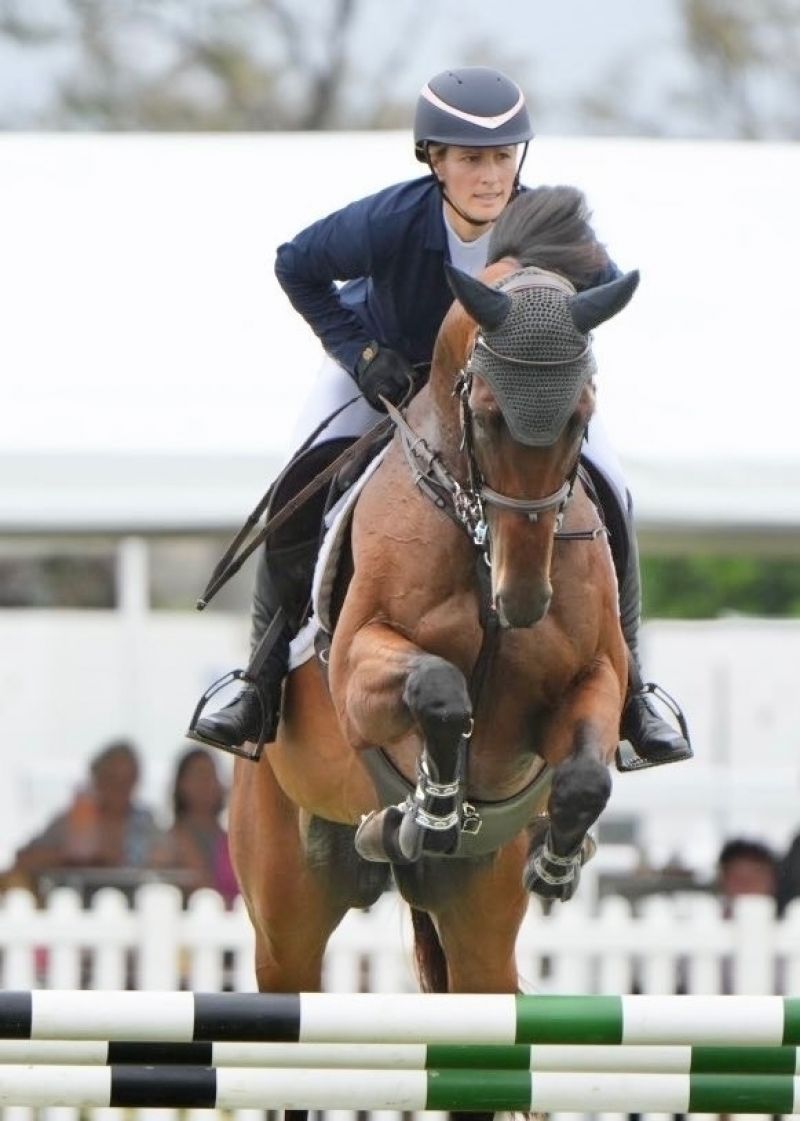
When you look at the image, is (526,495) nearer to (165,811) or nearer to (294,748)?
(294,748)

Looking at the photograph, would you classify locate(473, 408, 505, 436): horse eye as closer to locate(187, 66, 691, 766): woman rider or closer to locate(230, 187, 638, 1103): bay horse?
locate(230, 187, 638, 1103): bay horse

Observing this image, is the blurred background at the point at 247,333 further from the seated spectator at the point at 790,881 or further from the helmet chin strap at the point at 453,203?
the helmet chin strap at the point at 453,203

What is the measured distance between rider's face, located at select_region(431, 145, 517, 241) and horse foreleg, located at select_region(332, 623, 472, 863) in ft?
3.22

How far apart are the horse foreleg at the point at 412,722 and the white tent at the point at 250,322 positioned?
3.42 meters

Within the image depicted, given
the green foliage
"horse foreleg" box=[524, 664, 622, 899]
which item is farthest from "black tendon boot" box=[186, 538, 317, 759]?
the green foliage

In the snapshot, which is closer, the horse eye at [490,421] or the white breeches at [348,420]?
the horse eye at [490,421]

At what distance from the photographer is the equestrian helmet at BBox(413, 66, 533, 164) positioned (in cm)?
504

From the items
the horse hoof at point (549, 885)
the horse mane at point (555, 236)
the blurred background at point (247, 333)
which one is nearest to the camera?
the horse mane at point (555, 236)

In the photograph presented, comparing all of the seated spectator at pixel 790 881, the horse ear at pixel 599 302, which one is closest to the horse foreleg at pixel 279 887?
the horse ear at pixel 599 302

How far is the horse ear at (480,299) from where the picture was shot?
4512mm

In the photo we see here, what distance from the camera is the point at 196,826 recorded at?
34.4 ft

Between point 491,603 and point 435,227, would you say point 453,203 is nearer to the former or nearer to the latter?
point 435,227

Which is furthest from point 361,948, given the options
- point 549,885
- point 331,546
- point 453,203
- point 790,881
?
point 453,203

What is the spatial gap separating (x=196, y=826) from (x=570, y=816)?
19.6 ft
